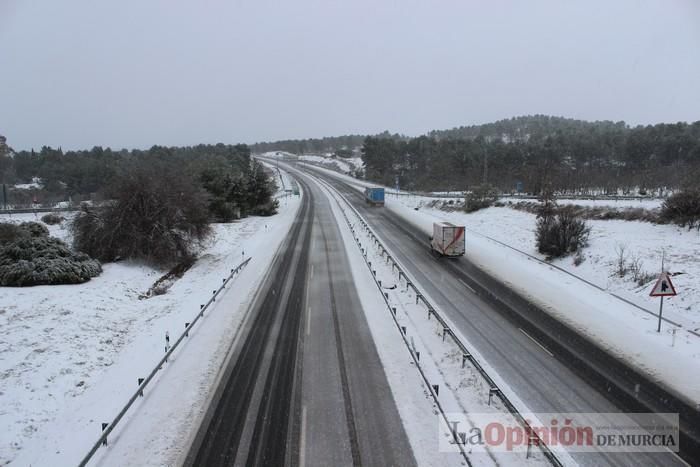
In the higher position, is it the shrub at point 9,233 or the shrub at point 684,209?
the shrub at point 684,209

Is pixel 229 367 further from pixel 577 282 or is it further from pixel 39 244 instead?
pixel 577 282

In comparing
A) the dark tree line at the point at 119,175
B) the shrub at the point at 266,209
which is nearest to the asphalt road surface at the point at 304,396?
the dark tree line at the point at 119,175

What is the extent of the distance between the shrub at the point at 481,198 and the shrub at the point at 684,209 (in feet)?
72.3

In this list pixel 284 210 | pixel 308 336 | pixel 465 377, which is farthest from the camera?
pixel 284 210

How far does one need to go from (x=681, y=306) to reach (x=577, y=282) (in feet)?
19.8

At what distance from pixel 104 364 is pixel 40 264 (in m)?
10.5

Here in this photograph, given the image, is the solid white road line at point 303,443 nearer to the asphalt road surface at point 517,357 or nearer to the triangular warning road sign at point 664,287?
the asphalt road surface at point 517,357

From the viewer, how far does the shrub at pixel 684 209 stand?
2542 cm

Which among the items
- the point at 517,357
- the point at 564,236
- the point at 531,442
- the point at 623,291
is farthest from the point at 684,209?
the point at 531,442

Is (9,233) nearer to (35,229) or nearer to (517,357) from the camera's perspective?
(35,229)

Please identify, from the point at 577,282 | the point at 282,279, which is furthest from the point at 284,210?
the point at 577,282

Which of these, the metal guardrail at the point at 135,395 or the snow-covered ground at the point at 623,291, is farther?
the snow-covered ground at the point at 623,291

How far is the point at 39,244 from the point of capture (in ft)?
74.2

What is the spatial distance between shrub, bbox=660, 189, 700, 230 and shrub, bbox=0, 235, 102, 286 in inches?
1462
